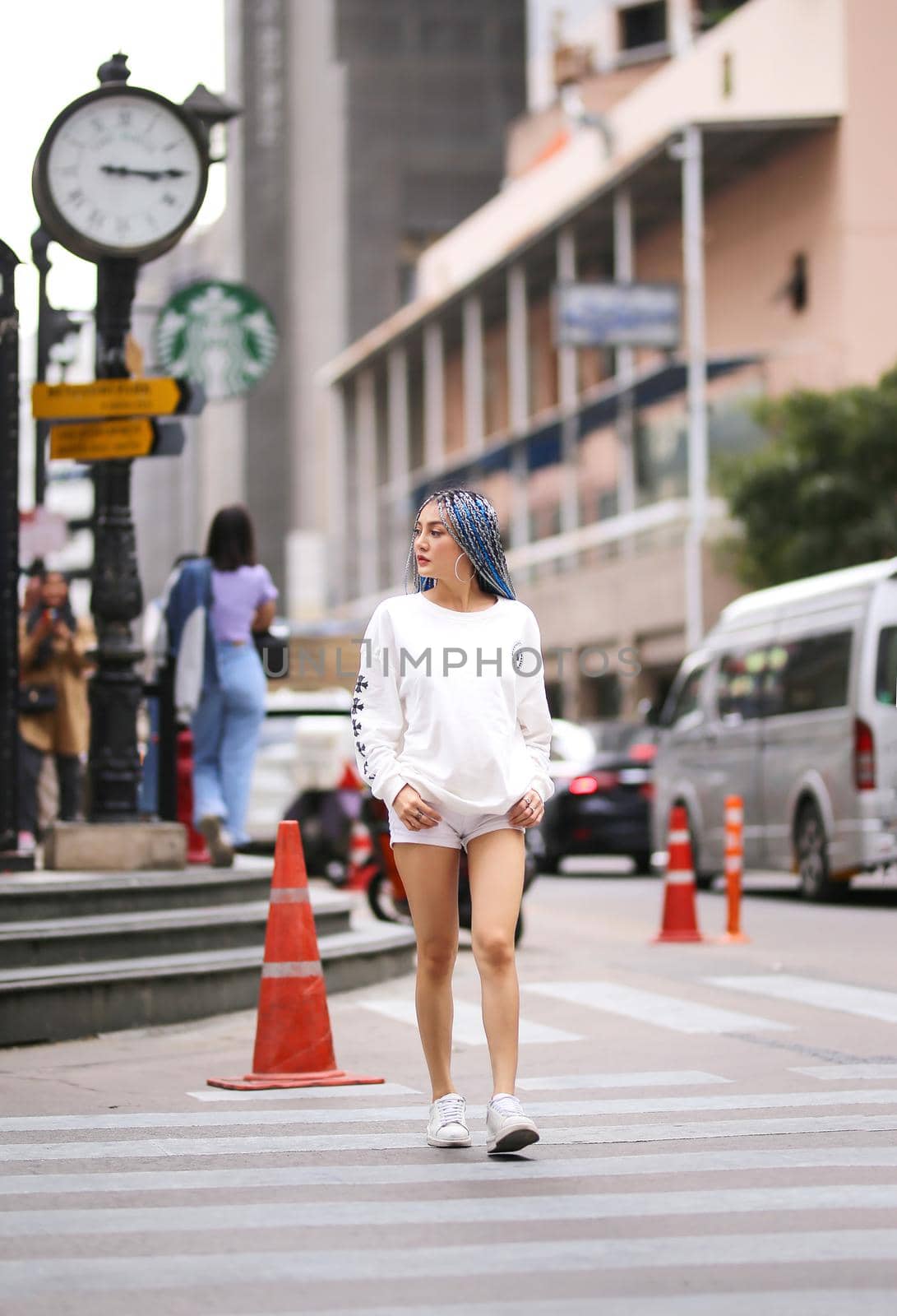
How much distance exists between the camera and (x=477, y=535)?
22.7 ft

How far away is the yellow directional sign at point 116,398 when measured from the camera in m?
12.1

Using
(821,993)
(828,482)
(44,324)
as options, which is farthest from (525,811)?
(828,482)

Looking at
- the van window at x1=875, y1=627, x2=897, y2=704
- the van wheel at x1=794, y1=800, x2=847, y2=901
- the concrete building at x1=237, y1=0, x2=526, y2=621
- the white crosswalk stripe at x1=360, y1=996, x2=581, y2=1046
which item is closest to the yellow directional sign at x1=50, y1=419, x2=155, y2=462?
the white crosswalk stripe at x1=360, y1=996, x2=581, y2=1046

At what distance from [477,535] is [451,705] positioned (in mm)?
504

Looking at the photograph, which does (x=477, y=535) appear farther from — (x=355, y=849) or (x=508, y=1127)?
(x=355, y=849)

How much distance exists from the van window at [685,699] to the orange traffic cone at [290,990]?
48.5 ft

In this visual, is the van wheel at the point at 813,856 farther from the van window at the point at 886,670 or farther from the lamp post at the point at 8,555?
the lamp post at the point at 8,555

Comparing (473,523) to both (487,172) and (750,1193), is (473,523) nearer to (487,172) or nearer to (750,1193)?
(750,1193)

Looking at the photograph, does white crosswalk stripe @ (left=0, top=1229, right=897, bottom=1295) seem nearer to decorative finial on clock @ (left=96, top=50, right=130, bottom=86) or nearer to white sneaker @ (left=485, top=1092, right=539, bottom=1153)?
white sneaker @ (left=485, top=1092, right=539, bottom=1153)

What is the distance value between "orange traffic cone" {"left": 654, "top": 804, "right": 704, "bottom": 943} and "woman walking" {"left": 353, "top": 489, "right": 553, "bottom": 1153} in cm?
814

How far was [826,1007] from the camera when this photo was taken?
432 inches

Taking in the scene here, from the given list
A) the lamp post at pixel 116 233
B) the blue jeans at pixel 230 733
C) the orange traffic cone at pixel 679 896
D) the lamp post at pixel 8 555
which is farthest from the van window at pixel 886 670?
the lamp post at pixel 8 555

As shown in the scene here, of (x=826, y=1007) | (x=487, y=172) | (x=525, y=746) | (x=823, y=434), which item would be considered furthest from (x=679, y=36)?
(x=525, y=746)

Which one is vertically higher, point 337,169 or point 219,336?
point 337,169
